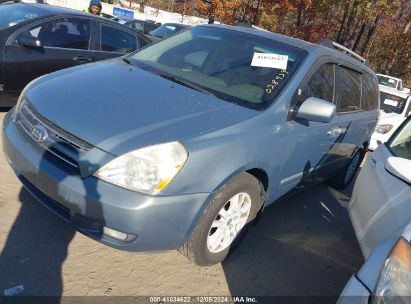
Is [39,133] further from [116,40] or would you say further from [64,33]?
[116,40]

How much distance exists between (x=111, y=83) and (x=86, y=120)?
2.06 ft

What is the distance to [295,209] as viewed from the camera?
4.60 metres

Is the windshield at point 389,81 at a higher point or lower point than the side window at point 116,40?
lower

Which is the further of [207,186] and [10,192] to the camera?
[10,192]

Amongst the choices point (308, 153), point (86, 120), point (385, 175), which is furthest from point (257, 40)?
point (86, 120)

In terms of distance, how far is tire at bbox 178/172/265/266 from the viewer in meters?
2.75

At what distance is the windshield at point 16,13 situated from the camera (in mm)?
5051

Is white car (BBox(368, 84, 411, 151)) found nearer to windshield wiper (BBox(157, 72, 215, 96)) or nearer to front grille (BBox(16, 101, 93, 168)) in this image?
windshield wiper (BBox(157, 72, 215, 96))

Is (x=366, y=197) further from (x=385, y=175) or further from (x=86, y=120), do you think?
(x=86, y=120)

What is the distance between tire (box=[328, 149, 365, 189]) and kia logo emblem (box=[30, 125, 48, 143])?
153 inches

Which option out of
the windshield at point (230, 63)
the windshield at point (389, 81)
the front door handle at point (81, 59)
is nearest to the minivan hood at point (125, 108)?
the windshield at point (230, 63)

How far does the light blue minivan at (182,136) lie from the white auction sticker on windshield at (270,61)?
1cm

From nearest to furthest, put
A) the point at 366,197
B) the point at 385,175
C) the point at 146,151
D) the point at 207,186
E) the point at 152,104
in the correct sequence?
1. the point at 146,151
2. the point at 207,186
3. the point at 152,104
4. the point at 385,175
5. the point at 366,197

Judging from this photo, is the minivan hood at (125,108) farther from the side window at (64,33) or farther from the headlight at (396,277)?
the side window at (64,33)
